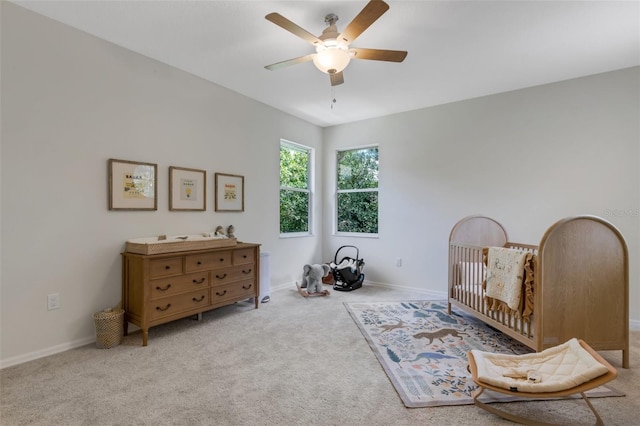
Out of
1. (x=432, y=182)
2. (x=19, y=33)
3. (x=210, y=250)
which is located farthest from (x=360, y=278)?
(x=19, y=33)

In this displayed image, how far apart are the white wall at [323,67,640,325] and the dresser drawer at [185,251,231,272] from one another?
237 cm

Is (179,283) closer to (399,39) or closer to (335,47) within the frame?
(335,47)

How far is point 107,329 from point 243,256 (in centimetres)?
133

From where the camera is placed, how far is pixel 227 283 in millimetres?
3129

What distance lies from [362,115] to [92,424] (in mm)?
4372

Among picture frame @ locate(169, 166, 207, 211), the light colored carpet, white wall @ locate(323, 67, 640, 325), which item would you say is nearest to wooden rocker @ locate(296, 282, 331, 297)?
white wall @ locate(323, 67, 640, 325)

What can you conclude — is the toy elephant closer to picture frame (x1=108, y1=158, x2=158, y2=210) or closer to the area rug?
the area rug

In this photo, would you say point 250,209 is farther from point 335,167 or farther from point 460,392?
point 460,392

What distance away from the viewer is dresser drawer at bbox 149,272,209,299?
2516 mm

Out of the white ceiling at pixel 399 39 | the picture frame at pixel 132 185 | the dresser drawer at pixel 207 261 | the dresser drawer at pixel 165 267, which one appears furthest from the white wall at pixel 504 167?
the picture frame at pixel 132 185

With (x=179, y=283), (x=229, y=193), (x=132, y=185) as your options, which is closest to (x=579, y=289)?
(x=179, y=283)

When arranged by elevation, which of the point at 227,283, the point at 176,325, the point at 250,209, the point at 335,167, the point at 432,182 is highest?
the point at 335,167

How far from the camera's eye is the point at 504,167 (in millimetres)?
3664

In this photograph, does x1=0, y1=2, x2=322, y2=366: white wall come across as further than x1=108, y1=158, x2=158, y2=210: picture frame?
No
